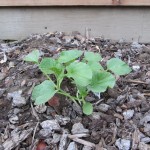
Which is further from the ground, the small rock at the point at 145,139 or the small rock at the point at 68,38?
the small rock at the point at 68,38

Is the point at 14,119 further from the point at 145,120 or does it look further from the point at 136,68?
the point at 136,68

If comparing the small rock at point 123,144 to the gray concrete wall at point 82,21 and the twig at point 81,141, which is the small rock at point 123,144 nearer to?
the twig at point 81,141

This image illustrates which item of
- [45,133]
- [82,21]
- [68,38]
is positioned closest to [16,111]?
[45,133]

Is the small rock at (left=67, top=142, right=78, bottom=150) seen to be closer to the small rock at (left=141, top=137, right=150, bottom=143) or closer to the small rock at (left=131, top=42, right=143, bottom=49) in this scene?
the small rock at (left=141, top=137, right=150, bottom=143)

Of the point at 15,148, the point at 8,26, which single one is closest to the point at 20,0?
the point at 8,26

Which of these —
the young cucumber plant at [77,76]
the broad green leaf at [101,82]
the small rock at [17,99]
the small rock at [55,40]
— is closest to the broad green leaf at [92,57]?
the young cucumber plant at [77,76]

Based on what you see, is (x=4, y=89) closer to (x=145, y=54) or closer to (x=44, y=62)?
(x=44, y=62)
